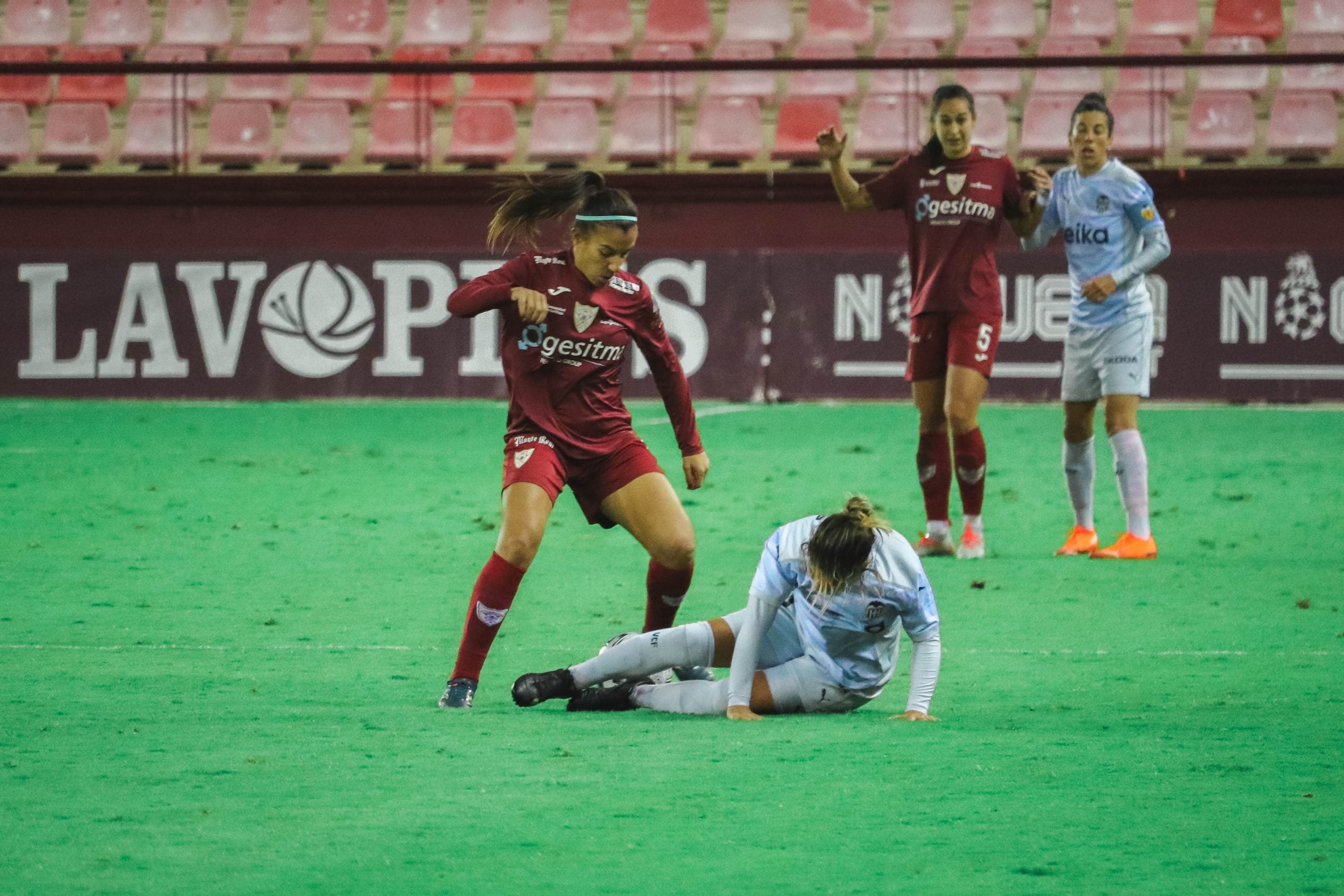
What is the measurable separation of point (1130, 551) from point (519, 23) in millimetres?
12374

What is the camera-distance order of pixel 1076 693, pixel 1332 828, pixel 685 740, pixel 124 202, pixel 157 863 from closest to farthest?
pixel 157 863
pixel 1332 828
pixel 685 740
pixel 1076 693
pixel 124 202

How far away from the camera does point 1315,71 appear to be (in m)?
18.3

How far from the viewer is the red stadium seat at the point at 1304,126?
17812 mm

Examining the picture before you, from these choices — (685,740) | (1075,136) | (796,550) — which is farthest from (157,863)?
(1075,136)

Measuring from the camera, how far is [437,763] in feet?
16.2

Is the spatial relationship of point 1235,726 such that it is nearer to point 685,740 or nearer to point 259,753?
point 685,740

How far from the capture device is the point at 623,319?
6152mm

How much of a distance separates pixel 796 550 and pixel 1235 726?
134cm

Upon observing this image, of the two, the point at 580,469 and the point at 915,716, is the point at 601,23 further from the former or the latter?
the point at 915,716

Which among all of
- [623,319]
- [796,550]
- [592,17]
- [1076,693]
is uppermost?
[592,17]

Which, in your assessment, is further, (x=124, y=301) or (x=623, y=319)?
(x=124, y=301)

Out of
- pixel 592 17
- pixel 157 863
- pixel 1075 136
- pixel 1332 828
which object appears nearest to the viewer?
pixel 157 863

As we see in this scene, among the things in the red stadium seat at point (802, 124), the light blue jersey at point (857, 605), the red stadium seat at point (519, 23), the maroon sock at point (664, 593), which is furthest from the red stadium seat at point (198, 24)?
the light blue jersey at point (857, 605)

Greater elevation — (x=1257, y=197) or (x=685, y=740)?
(x=1257, y=197)
